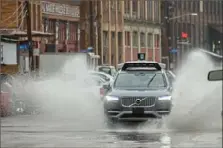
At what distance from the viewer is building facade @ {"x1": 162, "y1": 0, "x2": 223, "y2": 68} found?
327 feet

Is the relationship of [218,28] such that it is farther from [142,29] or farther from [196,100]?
[196,100]

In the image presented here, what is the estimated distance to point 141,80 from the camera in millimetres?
22516

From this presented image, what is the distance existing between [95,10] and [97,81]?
4130 cm

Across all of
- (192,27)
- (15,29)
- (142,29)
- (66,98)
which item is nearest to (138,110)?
(66,98)

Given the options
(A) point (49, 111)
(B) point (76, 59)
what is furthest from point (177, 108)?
(B) point (76, 59)

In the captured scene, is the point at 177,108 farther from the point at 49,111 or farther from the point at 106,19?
the point at 106,19

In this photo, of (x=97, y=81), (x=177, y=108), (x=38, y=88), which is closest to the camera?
(x=177, y=108)

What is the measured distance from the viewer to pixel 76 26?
236 ft

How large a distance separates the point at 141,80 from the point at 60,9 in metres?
45.0

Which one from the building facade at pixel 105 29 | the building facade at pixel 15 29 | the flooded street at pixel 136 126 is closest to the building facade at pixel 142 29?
the building facade at pixel 105 29

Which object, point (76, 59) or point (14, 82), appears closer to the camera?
Result: point (14, 82)

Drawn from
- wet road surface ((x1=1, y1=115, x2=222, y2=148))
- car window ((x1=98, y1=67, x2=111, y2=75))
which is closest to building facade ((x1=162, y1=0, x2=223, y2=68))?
car window ((x1=98, y1=67, x2=111, y2=75))

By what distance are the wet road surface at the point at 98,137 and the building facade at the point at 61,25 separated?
43.2 metres

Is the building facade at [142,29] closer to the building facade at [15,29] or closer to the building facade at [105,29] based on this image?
the building facade at [105,29]
